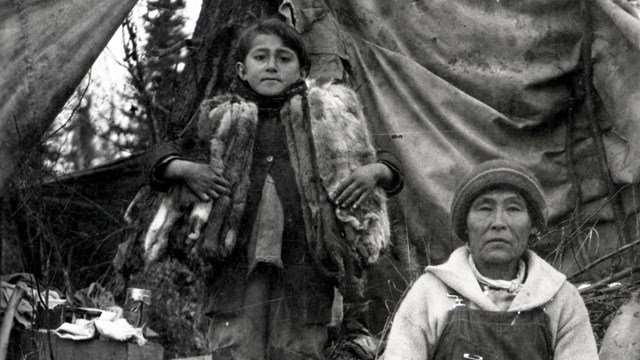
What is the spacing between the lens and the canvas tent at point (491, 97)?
548 centimetres

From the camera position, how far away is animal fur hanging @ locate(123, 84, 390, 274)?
4160 mm

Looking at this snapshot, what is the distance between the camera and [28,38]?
16.0 ft

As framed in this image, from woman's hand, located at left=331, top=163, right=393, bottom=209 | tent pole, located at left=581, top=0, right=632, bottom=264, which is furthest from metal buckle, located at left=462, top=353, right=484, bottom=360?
tent pole, located at left=581, top=0, right=632, bottom=264

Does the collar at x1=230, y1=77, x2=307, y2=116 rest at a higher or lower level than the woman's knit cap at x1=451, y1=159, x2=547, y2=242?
higher

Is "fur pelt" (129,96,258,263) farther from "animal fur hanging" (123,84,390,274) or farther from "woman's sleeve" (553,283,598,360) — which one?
"woman's sleeve" (553,283,598,360)

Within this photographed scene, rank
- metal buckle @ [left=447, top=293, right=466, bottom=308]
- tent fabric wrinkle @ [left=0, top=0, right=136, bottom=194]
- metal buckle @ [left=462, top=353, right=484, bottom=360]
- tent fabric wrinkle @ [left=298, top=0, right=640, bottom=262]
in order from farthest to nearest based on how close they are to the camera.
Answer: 1. tent fabric wrinkle @ [left=298, top=0, right=640, bottom=262]
2. tent fabric wrinkle @ [left=0, top=0, right=136, bottom=194]
3. metal buckle @ [left=447, top=293, right=466, bottom=308]
4. metal buckle @ [left=462, top=353, right=484, bottom=360]

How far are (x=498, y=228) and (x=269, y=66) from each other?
4.15 feet

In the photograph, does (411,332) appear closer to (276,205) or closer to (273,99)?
(276,205)

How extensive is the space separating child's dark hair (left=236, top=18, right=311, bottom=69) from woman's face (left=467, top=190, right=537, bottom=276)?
44.2 inches

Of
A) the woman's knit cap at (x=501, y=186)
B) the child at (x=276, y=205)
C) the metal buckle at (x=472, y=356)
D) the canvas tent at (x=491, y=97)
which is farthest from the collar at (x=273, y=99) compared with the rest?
the metal buckle at (x=472, y=356)

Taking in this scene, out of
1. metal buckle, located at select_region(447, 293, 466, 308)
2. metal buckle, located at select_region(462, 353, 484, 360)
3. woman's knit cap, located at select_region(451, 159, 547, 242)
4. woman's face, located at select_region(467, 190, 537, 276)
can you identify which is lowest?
metal buckle, located at select_region(462, 353, 484, 360)

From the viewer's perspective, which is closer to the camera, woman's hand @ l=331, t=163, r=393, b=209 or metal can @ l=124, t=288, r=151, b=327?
woman's hand @ l=331, t=163, r=393, b=209

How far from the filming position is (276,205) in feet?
14.0

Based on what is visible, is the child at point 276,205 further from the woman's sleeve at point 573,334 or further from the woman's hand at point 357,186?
the woman's sleeve at point 573,334
